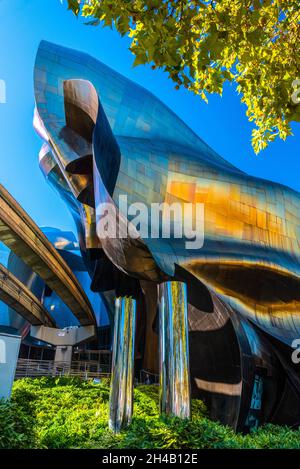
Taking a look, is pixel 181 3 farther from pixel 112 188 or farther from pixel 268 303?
pixel 268 303

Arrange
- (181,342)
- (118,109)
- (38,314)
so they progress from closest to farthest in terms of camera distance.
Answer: (181,342) < (118,109) < (38,314)

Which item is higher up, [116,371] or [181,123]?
[181,123]

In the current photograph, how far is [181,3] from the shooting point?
16.7 ft

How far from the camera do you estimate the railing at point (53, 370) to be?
20.9 m

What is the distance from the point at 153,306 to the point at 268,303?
5468 millimetres

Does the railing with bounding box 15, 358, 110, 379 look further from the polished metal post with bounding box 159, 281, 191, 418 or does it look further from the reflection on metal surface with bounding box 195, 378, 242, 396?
the polished metal post with bounding box 159, 281, 191, 418

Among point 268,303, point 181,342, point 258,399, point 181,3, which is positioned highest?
point 181,3

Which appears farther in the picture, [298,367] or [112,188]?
[112,188]

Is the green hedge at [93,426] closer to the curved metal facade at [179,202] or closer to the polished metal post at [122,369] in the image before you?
the polished metal post at [122,369]

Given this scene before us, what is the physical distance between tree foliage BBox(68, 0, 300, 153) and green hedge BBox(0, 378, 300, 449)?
16.8 feet

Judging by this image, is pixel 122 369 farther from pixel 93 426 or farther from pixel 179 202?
pixel 179 202

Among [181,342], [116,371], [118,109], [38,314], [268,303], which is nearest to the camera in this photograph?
[181,342]

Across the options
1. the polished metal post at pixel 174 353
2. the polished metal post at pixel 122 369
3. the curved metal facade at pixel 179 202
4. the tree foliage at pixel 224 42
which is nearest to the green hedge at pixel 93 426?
the polished metal post at pixel 122 369

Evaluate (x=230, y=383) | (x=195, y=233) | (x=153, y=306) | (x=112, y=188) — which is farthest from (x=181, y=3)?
(x=153, y=306)
